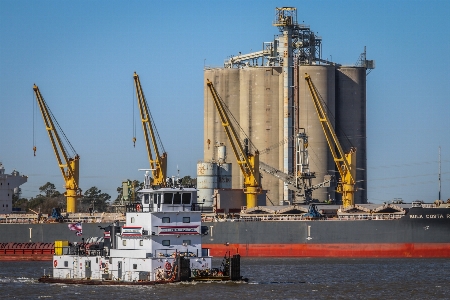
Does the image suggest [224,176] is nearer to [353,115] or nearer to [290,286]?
[353,115]

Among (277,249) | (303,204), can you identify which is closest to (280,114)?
(303,204)

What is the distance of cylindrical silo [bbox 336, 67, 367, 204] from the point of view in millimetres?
108000

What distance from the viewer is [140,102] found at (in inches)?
4035

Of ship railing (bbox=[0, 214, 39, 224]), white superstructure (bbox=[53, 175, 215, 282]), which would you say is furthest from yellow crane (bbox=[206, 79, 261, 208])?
white superstructure (bbox=[53, 175, 215, 282])

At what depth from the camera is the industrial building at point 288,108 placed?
105m

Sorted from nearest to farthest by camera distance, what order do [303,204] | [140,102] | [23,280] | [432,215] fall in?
1. [23,280]
2. [432,215]
3. [303,204]
4. [140,102]

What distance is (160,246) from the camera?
164 feet

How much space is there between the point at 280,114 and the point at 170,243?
189 feet

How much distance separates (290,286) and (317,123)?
178 feet

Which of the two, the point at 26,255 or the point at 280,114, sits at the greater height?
the point at 280,114

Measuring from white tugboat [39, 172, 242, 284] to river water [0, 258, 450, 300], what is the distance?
22.3 inches

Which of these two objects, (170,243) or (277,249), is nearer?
(170,243)

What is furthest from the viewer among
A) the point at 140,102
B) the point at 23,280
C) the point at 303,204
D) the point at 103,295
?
the point at 140,102

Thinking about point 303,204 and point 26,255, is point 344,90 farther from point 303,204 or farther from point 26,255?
point 26,255
